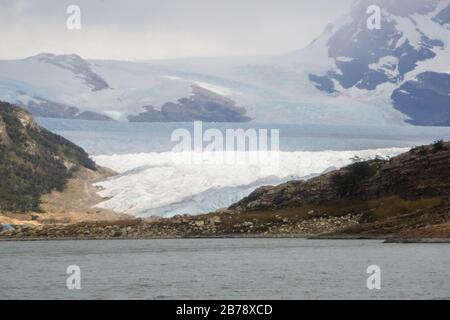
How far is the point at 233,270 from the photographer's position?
75688 millimetres

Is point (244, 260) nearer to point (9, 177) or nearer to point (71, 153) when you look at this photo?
point (9, 177)

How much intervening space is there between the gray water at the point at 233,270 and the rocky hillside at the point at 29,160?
179 ft

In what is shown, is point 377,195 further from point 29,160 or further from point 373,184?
point 29,160

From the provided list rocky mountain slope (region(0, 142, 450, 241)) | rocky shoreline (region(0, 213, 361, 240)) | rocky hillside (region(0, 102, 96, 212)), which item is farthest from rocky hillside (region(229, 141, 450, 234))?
rocky hillside (region(0, 102, 96, 212))

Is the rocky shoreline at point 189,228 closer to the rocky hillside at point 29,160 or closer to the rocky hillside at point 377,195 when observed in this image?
the rocky hillside at point 377,195

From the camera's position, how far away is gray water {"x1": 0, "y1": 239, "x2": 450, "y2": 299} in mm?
60125

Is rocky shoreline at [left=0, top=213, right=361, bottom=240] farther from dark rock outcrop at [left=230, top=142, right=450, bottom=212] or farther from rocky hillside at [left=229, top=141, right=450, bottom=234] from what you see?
dark rock outcrop at [left=230, top=142, right=450, bottom=212]

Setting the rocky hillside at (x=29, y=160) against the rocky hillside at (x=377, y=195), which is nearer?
the rocky hillside at (x=377, y=195)

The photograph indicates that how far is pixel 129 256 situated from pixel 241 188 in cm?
6138

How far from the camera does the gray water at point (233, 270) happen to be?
60.1m

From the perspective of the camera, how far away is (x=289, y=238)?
4815 inches

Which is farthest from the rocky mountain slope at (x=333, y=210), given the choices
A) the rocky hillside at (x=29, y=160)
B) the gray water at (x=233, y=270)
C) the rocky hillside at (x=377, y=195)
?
the rocky hillside at (x=29, y=160)

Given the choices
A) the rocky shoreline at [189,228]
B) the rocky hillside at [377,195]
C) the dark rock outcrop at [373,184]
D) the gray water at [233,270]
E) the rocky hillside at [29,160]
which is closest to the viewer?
the gray water at [233,270]
